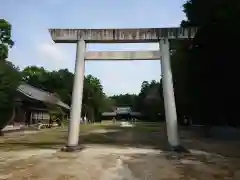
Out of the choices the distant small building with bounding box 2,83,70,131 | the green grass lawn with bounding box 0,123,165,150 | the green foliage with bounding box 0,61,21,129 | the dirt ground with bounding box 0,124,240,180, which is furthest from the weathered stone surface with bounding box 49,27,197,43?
the distant small building with bounding box 2,83,70,131

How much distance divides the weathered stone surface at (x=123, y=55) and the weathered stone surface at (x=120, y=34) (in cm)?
61

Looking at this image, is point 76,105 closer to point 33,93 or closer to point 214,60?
point 214,60

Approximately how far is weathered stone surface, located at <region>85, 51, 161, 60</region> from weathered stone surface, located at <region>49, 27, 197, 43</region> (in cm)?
61

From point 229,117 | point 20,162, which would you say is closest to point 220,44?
point 229,117

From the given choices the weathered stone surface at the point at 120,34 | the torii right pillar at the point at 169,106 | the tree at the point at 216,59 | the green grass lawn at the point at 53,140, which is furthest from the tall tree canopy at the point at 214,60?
the green grass lawn at the point at 53,140

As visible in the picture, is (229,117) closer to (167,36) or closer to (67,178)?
(167,36)

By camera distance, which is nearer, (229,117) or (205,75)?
(205,75)

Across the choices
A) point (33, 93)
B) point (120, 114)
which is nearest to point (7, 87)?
point (33, 93)

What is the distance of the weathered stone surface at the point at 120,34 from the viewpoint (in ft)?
52.5

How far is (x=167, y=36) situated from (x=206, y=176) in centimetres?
845

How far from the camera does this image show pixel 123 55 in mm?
15898

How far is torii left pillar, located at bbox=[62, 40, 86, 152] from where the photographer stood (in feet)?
49.9

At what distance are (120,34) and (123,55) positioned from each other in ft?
3.24

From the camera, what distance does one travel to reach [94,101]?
266 ft
